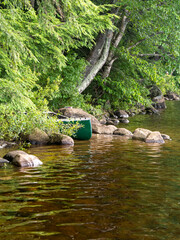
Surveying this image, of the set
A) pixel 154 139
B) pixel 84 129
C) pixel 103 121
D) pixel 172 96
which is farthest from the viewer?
pixel 172 96

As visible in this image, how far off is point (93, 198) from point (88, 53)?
64.4 ft

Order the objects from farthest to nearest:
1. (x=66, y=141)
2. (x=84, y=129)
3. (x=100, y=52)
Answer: (x=100, y=52) → (x=84, y=129) → (x=66, y=141)

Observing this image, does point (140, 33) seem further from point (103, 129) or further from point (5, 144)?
point (5, 144)

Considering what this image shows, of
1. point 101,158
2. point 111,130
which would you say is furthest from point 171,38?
Result: point 101,158

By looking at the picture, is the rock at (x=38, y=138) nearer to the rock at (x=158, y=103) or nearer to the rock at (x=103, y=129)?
the rock at (x=103, y=129)

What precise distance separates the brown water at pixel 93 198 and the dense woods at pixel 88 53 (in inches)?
148

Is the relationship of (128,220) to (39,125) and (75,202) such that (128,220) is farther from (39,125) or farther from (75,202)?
(39,125)

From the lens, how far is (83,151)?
11.4 m

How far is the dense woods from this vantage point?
13.9 m

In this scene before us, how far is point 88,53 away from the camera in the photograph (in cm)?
2491

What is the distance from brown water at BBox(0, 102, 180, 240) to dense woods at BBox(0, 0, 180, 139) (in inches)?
148

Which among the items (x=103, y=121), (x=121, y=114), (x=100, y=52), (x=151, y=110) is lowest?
(x=103, y=121)

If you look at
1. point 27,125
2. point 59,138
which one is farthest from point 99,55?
point 27,125

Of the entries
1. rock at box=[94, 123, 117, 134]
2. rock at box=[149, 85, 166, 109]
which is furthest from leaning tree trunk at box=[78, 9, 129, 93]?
rock at box=[149, 85, 166, 109]
